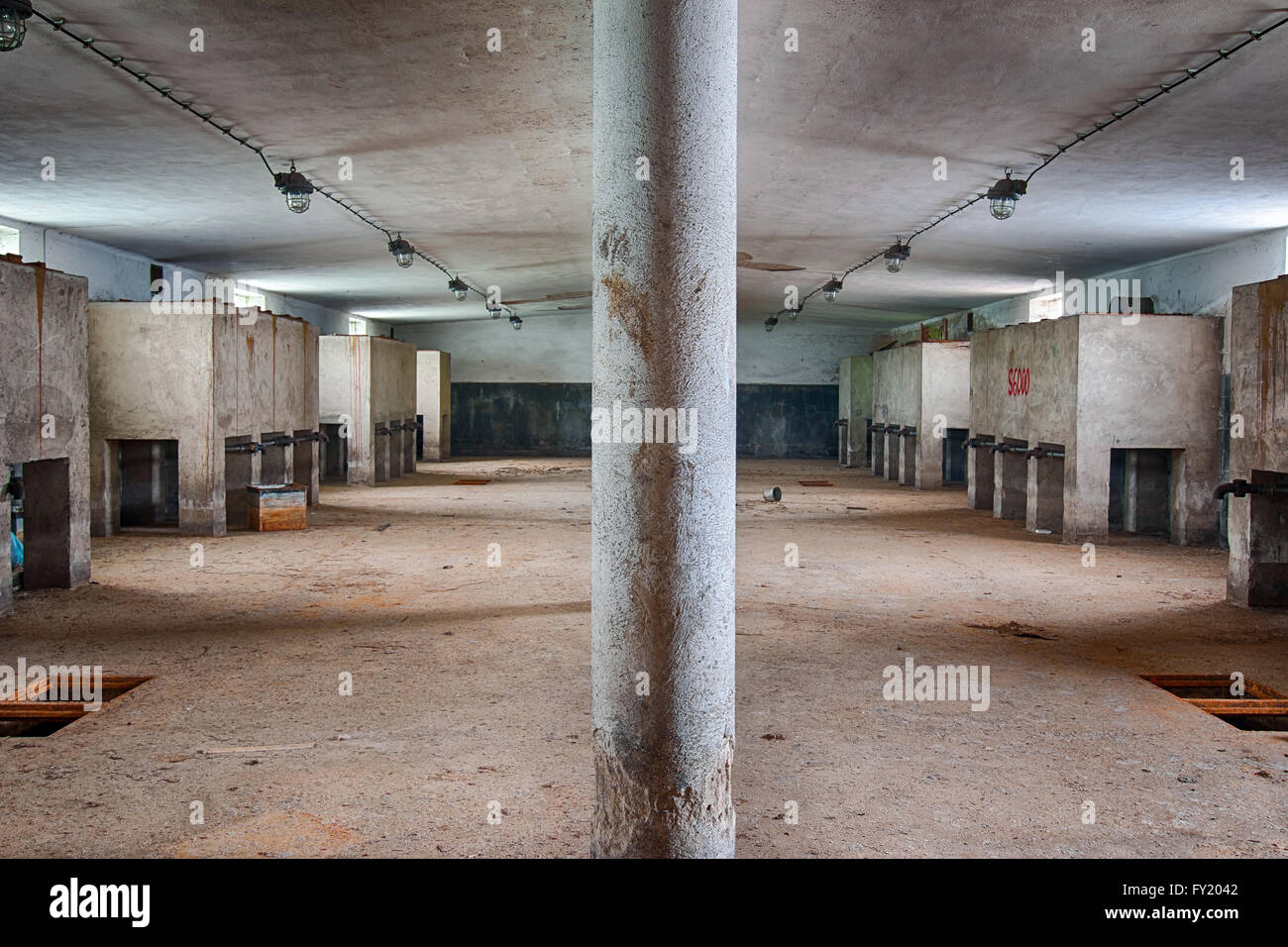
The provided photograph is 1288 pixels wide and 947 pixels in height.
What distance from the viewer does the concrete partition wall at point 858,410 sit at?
938 inches

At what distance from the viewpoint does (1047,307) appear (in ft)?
58.3

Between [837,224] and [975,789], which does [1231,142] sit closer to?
[837,224]

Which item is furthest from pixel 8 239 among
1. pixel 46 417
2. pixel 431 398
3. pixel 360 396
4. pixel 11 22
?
pixel 431 398

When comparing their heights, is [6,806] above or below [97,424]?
below

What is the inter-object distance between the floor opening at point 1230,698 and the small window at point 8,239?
12.0 metres

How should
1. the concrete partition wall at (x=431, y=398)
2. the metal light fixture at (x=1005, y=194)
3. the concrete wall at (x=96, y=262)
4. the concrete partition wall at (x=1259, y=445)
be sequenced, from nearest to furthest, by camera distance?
the concrete partition wall at (x=1259, y=445), the metal light fixture at (x=1005, y=194), the concrete wall at (x=96, y=262), the concrete partition wall at (x=431, y=398)

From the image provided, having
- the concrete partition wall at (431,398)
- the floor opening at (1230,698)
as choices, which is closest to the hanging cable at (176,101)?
the floor opening at (1230,698)

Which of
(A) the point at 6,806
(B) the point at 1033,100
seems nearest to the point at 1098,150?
(B) the point at 1033,100

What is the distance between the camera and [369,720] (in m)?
4.87

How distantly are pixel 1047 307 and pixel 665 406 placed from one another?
16465 millimetres

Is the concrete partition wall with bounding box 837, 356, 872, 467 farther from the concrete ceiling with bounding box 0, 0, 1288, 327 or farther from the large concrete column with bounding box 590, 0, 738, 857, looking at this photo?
the large concrete column with bounding box 590, 0, 738, 857

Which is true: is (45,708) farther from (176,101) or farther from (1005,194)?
(1005,194)

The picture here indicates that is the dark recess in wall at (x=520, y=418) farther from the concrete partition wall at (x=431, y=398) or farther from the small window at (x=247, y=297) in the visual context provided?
the small window at (x=247, y=297)
